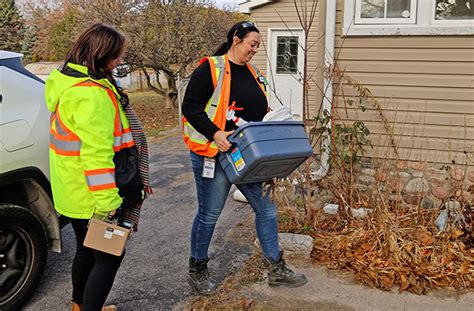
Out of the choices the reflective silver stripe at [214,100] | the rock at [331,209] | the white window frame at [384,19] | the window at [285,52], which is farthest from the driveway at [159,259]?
the window at [285,52]

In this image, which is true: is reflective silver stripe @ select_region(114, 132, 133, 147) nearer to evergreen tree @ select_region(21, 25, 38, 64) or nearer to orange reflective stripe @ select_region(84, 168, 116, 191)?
orange reflective stripe @ select_region(84, 168, 116, 191)

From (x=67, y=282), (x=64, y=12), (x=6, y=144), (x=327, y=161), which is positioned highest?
(x=64, y=12)

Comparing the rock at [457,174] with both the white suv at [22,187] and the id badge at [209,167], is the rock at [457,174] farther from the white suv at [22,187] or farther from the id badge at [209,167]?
the white suv at [22,187]

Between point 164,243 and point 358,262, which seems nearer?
point 358,262

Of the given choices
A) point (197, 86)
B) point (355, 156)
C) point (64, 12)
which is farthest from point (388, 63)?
point (64, 12)

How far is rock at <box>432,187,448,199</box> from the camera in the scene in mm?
4338

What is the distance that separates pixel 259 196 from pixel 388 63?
269 centimetres


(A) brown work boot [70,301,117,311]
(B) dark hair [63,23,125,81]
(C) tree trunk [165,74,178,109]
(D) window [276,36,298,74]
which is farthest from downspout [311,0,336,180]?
(C) tree trunk [165,74,178,109]

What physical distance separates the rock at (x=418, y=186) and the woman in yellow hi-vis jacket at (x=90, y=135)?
2842 mm

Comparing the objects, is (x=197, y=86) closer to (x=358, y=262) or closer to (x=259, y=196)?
(x=259, y=196)

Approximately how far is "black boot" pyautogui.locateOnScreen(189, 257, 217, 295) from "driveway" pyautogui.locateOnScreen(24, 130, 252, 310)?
0.39 feet

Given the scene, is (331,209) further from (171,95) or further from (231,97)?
(171,95)

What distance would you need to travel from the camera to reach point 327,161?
4906 millimetres

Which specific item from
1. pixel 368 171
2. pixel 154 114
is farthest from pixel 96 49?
pixel 154 114
